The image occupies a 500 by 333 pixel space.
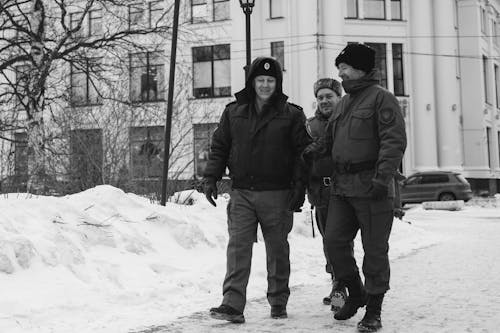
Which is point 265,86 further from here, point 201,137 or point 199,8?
point 199,8

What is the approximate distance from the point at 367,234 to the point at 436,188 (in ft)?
82.3

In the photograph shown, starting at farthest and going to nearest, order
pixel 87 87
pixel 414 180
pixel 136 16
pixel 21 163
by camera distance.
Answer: pixel 414 180
pixel 87 87
pixel 136 16
pixel 21 163

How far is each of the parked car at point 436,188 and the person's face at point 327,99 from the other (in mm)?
23342

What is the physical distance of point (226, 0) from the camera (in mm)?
33938

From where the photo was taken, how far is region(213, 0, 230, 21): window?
3400 centimetres

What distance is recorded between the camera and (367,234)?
466 centimetres

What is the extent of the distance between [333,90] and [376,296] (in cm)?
177

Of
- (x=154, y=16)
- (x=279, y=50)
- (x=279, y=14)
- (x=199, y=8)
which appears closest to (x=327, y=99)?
(x=154, y=16)

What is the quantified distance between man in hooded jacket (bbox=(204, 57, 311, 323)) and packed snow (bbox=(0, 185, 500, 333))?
43 centimetres

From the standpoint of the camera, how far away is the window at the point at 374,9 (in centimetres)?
3503

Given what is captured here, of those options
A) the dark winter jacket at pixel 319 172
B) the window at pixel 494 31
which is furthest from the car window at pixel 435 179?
the dark winter jacket at pixel 319 172

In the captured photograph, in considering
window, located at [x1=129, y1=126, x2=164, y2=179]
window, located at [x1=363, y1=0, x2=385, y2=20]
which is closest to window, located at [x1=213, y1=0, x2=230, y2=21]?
window, located at [x1=363, y1=0, x2=385, y2=20]

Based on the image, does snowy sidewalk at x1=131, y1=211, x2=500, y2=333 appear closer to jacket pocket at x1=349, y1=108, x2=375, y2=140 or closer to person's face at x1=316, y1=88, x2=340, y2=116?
jacket pocket at x1=349, y1=108, x2=375, y2=140

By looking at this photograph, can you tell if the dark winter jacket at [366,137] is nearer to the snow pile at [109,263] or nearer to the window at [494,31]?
the snow pile at [109,263]
